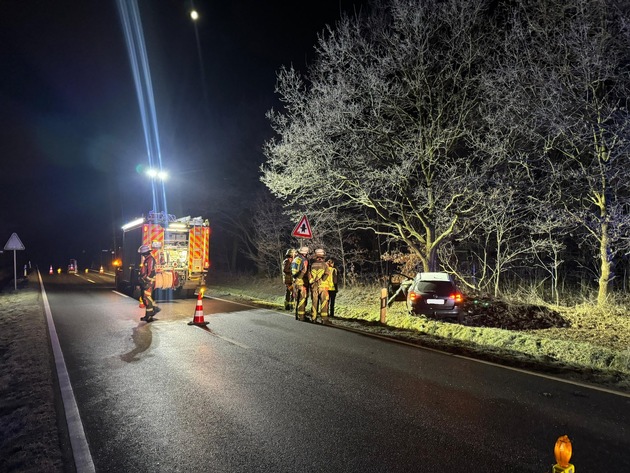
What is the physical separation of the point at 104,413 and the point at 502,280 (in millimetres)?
16802

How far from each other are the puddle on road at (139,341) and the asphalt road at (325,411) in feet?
0.25

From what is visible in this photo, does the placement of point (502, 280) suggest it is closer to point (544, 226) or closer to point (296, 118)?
point (544, 226)

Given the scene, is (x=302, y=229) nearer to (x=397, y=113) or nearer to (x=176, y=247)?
(x=397, y=113)

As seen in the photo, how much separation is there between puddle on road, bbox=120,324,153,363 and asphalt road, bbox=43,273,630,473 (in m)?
0.08

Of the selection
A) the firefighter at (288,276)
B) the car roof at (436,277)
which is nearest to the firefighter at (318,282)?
the firefighter at (288,276)

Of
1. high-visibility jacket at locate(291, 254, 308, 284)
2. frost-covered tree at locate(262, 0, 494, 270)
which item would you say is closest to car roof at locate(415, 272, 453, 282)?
frost-covered tree at locate(262, 0, 494, 270)

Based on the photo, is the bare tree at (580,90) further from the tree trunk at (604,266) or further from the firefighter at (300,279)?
the firefighter at (300,279)

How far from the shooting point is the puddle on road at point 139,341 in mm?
7382

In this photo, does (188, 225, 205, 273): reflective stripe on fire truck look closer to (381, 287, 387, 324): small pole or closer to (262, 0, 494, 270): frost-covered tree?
(262, 0, 494, 270): frost-covered tree

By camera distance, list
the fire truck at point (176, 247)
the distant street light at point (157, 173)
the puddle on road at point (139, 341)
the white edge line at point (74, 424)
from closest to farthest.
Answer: the white edge line at point (74, 424)
the puddle on road at point (139, 341)
the fire truck at point (176, 247)
the distant street light at point (157, 173)

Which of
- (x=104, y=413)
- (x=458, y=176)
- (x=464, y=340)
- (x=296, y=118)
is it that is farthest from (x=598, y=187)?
(x=104, y=413)

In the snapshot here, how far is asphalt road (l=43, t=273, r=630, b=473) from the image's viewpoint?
377 cm

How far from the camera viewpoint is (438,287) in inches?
441

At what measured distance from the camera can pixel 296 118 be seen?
1352 centimetres
